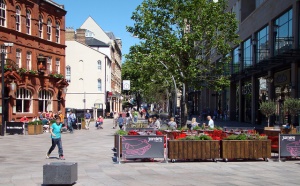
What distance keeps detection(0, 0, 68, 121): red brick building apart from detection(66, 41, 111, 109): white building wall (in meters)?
17.4

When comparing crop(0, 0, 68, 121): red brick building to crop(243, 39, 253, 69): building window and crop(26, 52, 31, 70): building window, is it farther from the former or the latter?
crop(243, 39, 253, 69): building window

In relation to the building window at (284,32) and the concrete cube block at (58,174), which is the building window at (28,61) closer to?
the building window at (284,32)

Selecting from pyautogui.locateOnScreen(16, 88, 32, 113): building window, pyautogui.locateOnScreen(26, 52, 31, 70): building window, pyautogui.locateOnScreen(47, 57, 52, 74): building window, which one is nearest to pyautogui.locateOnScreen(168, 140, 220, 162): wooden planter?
pyautogui.locateOnScreen(16, 88, 32, 113): building window

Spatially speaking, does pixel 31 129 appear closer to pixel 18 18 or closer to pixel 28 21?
pixel 18 18

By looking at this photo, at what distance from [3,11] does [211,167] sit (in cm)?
2727

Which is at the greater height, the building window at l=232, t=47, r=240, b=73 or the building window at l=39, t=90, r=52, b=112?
the building window at l=232, t=47, r=240, b=73

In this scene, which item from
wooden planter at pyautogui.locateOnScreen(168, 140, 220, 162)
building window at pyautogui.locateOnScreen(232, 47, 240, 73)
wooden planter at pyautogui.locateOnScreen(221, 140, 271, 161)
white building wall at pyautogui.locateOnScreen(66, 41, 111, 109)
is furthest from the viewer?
white building wall at pyautogui.locateOnScreen(66, 41, 111, 109)

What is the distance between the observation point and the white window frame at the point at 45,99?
134 ft

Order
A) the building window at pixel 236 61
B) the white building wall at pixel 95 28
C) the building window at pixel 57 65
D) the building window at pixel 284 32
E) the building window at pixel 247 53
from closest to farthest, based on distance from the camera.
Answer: the building window at pixel 284 32 → the building window at pixel 247 53 → the building window at pixel 57 65 → the building window at pixel 236 61 → the white building wall at pixel 95 28

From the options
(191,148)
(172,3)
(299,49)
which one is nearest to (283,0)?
(299,49)

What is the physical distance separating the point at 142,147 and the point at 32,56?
90.6 ft

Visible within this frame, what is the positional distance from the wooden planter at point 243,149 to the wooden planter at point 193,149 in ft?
0.94

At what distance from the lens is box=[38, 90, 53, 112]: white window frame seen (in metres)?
40.8

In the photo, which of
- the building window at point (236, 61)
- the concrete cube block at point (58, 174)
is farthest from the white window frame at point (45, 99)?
the concrete cube block at point (58, 174)
